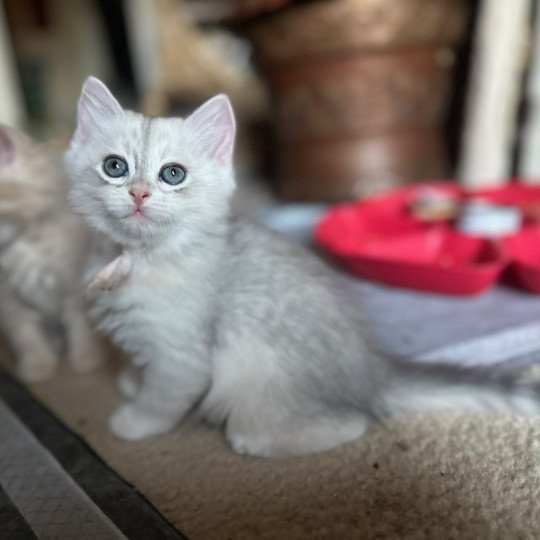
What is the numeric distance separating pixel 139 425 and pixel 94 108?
51 cm

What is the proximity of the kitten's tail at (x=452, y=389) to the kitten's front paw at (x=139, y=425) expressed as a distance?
356 mm

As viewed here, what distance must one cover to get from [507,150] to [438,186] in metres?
0.41

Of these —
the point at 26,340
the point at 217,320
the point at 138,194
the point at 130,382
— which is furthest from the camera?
the point at 26,340

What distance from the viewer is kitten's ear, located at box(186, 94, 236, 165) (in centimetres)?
84

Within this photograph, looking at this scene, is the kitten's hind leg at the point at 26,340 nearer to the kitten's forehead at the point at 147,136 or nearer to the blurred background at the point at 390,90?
the kitten's forehead at the point at 147,136

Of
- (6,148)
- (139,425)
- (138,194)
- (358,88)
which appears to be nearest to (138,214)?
(138,194)

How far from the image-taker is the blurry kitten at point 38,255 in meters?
1.12

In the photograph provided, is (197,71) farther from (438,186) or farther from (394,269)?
(394,269)

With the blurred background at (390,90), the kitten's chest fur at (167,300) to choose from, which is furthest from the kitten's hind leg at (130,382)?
the blurred background at (390,90)

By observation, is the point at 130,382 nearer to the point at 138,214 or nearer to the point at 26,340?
the point at 26,340

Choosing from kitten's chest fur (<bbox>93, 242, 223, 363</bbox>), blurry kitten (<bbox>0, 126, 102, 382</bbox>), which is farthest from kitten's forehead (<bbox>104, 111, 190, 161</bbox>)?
blurry kitten (<bbox>0, 126, 102, 382</bbox>)

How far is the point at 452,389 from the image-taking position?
93cm

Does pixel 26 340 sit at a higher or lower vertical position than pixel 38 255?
lower

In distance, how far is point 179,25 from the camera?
301 cm
